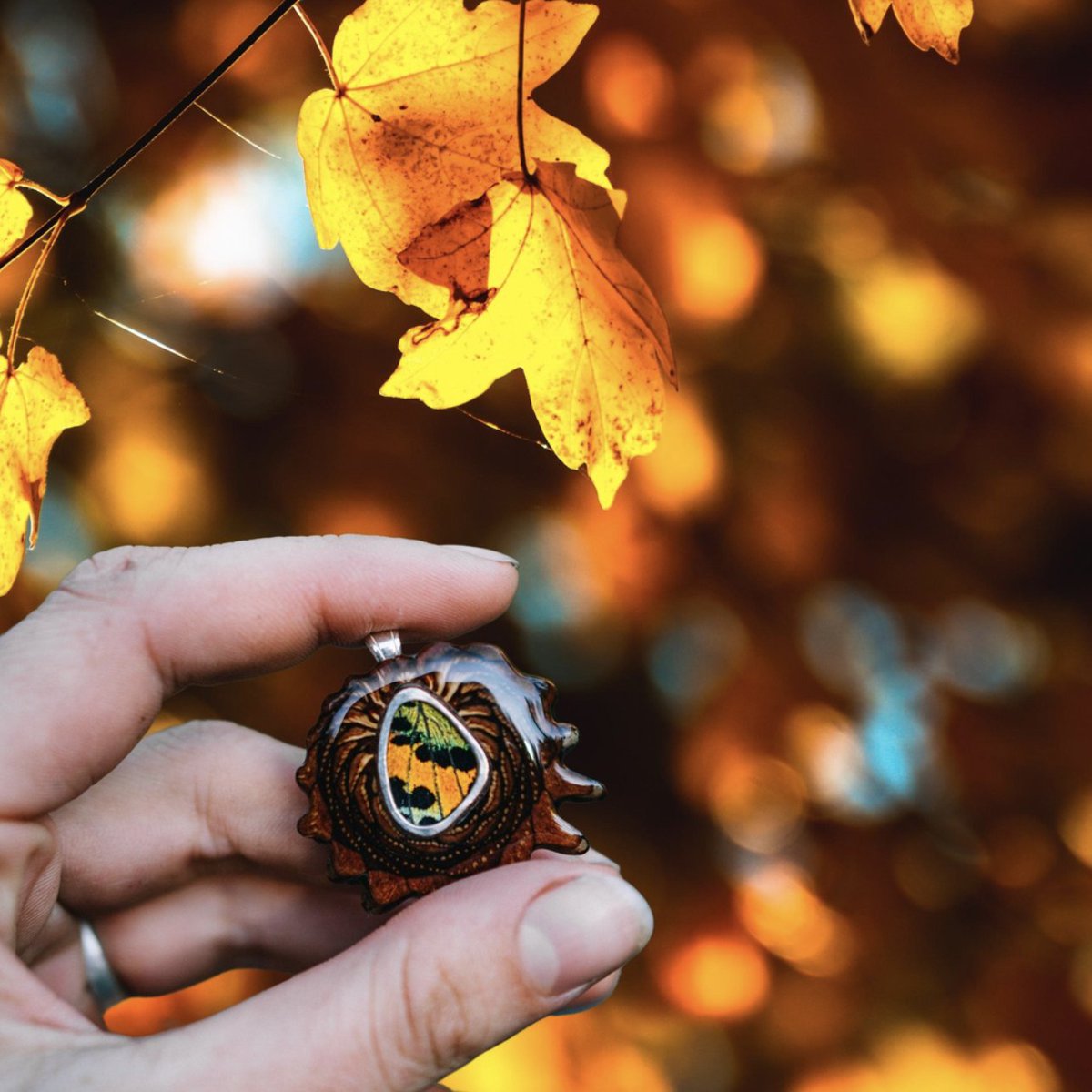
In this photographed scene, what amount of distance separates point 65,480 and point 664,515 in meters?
0.74

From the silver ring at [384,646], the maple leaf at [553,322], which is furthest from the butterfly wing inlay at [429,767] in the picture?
the maple leaf at [553,322]

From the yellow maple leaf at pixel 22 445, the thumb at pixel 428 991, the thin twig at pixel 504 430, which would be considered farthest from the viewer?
the thin twig at pixel 504 430

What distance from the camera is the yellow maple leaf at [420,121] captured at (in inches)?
25.9

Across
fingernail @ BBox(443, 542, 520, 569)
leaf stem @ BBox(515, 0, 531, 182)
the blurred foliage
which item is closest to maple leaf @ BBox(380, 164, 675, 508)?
leaf stem @ BBox(515, 0, 531, 182)

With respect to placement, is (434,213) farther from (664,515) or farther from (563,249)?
(664,515)

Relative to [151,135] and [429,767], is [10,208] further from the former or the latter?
[429,767]

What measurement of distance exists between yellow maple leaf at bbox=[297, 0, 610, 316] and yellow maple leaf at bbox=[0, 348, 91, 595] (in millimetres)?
309

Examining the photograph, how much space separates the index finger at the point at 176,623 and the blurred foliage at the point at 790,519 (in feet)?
1.09

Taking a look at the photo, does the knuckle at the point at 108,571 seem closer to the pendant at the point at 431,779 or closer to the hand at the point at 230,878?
the hand at the point at 230,878

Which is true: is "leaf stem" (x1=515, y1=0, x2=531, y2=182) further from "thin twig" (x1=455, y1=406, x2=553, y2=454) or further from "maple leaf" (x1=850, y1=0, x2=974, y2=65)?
"thin twig" (x1=455, y1=406, x2=553, y2=454)

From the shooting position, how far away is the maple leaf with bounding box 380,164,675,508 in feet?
2.37

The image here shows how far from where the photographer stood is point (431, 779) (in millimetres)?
695

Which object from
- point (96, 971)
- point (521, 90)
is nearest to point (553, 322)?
point (521, 90)

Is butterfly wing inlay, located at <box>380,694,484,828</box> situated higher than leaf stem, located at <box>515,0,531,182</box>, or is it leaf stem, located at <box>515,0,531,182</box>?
leaf stem, located at <box>515,0,531,182</box>
